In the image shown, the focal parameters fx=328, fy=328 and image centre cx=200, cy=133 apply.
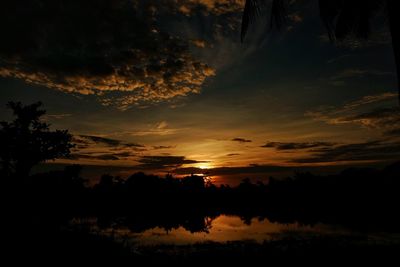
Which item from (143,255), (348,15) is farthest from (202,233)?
(348,15)

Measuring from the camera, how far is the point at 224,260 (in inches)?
558

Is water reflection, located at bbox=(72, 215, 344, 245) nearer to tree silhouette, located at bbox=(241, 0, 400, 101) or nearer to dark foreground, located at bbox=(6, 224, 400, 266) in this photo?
dark foreground, located at bbox=(6, 224, 400, 266)

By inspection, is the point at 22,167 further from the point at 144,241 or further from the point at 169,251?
the point at 169,251

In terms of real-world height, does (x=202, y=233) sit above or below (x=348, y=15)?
below

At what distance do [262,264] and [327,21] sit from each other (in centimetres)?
952

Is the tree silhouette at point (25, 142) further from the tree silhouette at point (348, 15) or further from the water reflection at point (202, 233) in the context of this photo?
the tree silhouette at point (348, 15)

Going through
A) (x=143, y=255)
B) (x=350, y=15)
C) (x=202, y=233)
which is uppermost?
(x=350, y=15)

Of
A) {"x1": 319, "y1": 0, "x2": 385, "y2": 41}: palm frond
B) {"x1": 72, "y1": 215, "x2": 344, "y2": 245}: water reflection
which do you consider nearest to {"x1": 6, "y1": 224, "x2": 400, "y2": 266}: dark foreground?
{"x1": 72, "y1": 215, "x2": 344, "y2": 245}: water reflection

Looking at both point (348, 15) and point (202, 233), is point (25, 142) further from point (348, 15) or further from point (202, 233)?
point (348, 15)

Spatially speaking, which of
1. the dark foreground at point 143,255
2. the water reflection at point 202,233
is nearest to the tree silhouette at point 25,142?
the water reflection at point 202,233

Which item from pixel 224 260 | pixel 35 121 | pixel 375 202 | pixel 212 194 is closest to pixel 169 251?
pixel 224 260

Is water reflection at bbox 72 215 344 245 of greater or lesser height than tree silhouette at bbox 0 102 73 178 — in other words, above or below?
below

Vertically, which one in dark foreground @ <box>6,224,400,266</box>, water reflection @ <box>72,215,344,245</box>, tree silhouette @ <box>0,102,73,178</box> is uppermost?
tree silhouette @ <box>0,102,73,178</box>

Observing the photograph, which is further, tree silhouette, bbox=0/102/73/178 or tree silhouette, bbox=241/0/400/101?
tree silhouette, bbox=0/102/73/178
